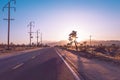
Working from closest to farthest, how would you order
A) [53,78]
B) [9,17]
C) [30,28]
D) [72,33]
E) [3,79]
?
[3,79] → [53,78] → [9,17] → [30,28] → [72,33]

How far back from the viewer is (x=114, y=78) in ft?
44.7

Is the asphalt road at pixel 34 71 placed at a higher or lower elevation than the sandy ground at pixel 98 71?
higher

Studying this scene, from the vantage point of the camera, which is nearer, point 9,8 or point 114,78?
point 114,78

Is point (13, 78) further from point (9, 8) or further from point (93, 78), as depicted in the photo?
point (9, 8)

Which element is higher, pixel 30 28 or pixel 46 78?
pixel 30 28

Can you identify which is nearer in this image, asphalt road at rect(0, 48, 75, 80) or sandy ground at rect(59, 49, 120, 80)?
asphalt road at rect(0, 48, 75, 80)

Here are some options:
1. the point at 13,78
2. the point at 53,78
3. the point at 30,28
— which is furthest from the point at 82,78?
the point at 30,28

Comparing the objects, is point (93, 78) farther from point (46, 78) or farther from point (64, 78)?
point (46, 78)

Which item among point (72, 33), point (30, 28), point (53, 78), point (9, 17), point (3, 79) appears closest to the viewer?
point (3, 79)

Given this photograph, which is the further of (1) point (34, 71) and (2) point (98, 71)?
(2) point (98, 71)

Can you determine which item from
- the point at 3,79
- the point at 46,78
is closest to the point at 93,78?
the point at 46,78

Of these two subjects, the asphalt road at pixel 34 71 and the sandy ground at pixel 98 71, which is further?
the sandy ground at pixel 98 71

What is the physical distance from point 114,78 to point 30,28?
92.5 meters

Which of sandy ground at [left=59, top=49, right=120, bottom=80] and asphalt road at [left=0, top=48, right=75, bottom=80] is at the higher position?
asphalt road at [left=0, top=48, right=75, bottom=80]
